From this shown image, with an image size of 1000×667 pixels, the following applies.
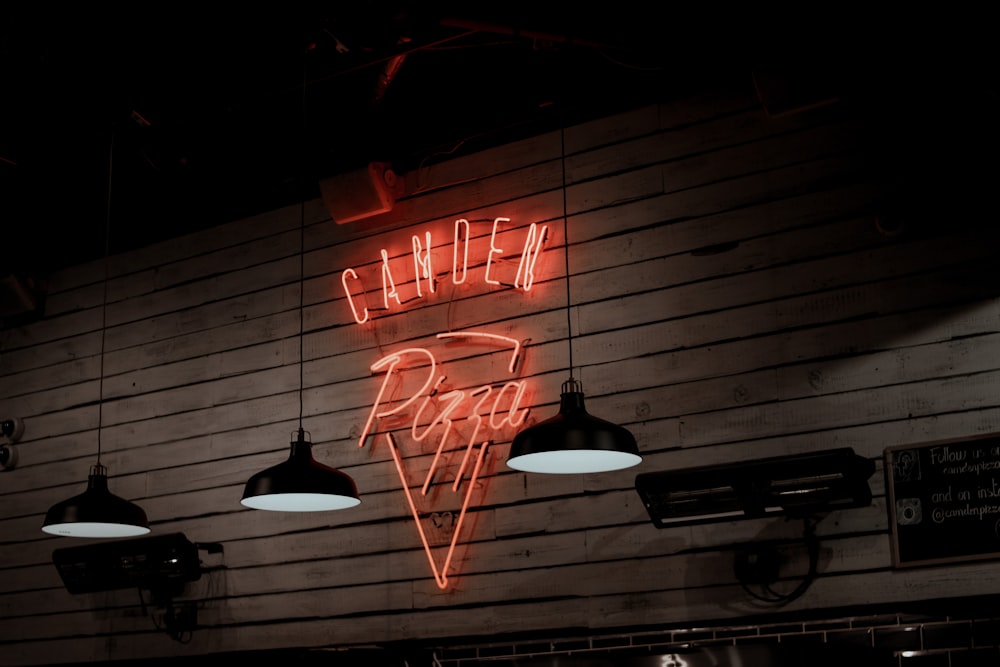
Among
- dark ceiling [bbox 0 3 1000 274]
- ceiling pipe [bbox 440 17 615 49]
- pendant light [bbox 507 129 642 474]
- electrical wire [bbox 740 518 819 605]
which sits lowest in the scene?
electrical wire [bbox 740 518 819 605]

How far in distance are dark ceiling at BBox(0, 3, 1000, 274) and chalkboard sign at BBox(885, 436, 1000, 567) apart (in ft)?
5.49

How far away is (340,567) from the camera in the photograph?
5996mm

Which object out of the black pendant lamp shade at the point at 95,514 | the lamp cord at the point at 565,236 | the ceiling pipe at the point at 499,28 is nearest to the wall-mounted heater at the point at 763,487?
the lamp cord at the point at 565,236

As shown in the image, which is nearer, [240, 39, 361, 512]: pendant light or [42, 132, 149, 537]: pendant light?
[240, 39, 361, 512]: pendant light

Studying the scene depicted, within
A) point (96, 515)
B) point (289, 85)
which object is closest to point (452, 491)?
point (96, 515)

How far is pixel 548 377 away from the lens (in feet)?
18.7

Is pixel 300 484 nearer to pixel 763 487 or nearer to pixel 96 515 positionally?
pixel 96 515

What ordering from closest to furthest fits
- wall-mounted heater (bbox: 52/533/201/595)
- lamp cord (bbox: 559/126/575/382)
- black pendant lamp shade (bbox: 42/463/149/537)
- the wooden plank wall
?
the wooden plank wall < black pendant lamp shade (bbox: 42/463/149/537) < lamp cord (bbox: 559/126/575/382) < wall-mounted heater (bbox: 52/533/201/595)

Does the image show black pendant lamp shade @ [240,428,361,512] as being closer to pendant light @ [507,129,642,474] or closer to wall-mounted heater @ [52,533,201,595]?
pendant light @ [507,129,642,474]

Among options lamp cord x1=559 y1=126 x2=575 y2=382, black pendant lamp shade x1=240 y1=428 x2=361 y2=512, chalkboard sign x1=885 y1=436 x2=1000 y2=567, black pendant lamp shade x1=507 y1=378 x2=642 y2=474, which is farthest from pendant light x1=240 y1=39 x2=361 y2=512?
chalkboard sign x1=885 y1=436 x2=1000 y2=567

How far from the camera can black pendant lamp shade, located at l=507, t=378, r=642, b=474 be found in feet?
13.7

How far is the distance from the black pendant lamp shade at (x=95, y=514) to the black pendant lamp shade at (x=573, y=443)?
6.91ft

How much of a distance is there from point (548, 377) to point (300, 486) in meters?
1.44

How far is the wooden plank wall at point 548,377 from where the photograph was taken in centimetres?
491
